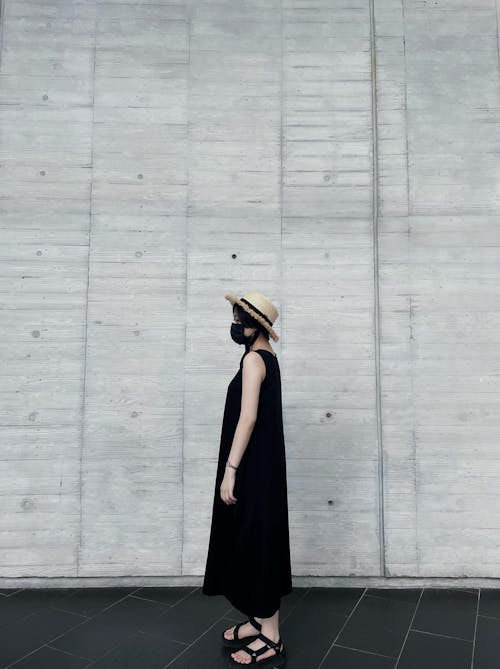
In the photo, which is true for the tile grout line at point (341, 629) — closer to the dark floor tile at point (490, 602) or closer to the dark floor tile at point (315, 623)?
the dark floor tile at point (315, 623)

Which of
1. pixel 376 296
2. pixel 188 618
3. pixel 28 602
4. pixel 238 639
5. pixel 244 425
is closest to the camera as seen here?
pixel 244 425

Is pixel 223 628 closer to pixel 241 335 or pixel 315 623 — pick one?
pixel 315 623

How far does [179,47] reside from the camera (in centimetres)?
341

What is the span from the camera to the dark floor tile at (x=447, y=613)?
2453mm

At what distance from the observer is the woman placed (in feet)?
6.83

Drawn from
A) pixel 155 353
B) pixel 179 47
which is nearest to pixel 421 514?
pixel 155 353

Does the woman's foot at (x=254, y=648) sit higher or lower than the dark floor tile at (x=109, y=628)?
higher

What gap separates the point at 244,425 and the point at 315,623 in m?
1.30

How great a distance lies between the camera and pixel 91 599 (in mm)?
2814

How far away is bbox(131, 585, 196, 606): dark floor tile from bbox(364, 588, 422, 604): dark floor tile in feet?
3.71

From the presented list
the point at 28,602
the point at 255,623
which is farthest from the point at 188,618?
the point at 28,602

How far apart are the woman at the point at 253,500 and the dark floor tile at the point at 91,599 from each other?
0.91m

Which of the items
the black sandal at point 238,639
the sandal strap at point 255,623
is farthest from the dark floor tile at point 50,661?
the sandal strap at point 255,623

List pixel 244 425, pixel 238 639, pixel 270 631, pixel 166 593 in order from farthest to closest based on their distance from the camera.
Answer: pixel 166 593, pixel 238 639, pixel 270 631, pixel 244 425
